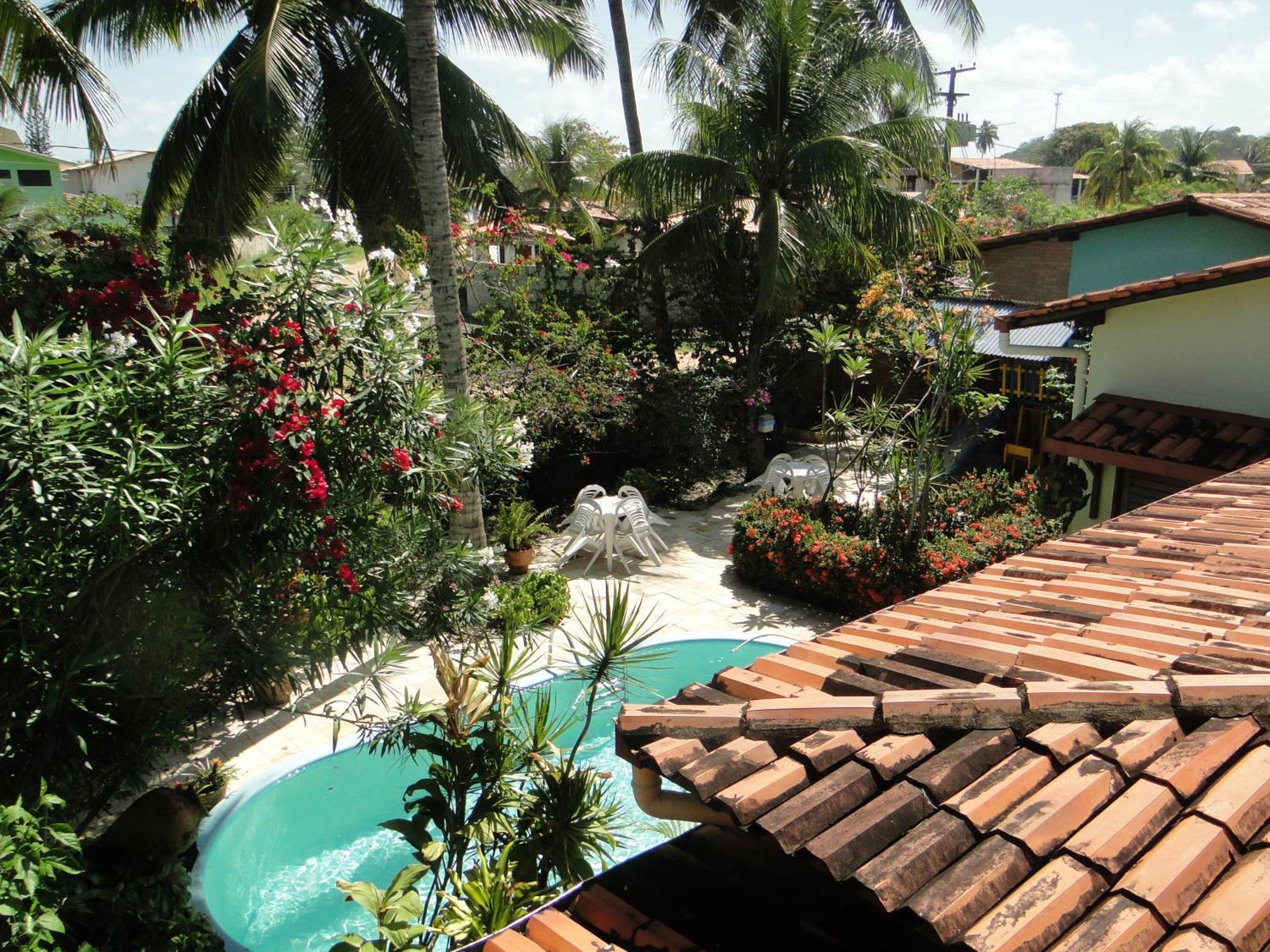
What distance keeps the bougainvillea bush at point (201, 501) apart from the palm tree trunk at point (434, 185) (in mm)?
3365

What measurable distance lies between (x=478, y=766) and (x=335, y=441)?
7.33 ft

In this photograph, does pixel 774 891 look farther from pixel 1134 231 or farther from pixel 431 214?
pixel 1134 231

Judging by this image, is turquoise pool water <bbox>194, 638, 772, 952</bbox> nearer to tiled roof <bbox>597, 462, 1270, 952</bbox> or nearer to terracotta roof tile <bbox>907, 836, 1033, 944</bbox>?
tiled roof <bbox>597, 462, 1270, 952</bbox>

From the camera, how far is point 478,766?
18.1 feet

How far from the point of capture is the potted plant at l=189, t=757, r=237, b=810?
25.9 ft

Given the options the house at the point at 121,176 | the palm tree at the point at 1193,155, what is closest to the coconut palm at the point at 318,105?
the house at the point at 121,176

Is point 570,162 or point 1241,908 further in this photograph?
point 570,162

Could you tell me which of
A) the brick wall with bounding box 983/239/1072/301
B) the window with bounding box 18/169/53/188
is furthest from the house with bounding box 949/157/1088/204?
the window with bounding box 18/169/53/188

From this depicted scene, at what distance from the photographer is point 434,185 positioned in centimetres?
1012

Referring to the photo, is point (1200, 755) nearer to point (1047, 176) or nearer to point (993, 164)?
point (1047, 176)

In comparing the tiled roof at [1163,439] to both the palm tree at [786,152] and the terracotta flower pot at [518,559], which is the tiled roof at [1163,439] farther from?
the terracotta flower pot at [518,559]

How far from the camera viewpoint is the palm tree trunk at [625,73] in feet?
64.9

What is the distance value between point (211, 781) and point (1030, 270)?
20.2m

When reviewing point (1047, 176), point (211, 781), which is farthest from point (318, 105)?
point (1047, 176)
